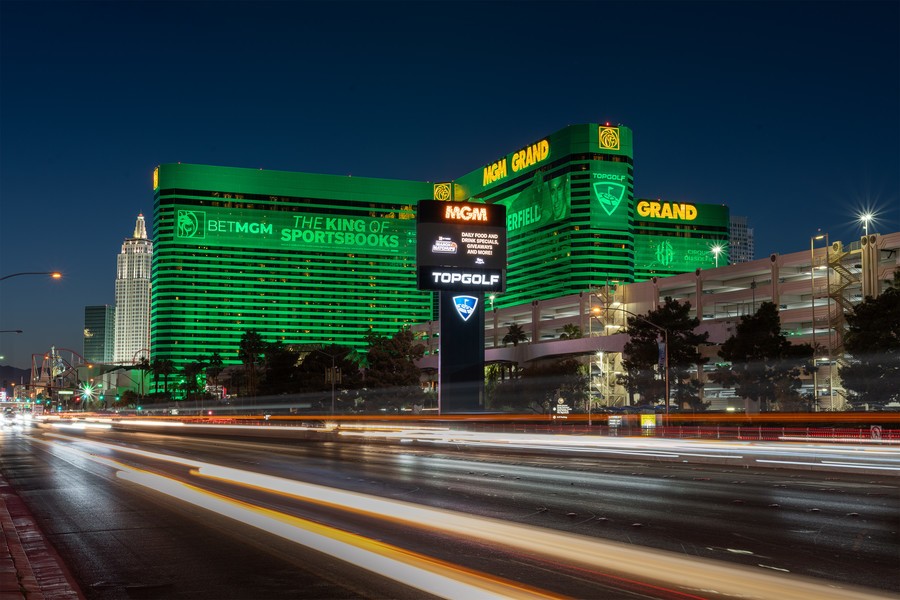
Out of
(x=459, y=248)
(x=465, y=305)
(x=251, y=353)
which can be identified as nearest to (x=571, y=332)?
(x=465, y=305)

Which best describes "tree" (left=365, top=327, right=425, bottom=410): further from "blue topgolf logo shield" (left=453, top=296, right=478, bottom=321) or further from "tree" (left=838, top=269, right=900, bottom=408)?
"tree" (left=838, top=269, right=900, bottom=408)

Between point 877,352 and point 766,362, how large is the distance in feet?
31.5

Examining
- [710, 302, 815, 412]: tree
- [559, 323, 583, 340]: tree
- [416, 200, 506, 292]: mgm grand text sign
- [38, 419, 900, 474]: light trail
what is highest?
[416, 200, 506, 292]: mgm grand text sign

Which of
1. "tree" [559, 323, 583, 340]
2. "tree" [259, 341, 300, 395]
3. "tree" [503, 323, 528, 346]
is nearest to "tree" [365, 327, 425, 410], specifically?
"tree" [503, 323, 528, 346]

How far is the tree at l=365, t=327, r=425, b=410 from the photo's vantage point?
99812 mm

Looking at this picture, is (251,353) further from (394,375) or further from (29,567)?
(29,567)

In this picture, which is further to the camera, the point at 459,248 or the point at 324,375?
the point at 324,375

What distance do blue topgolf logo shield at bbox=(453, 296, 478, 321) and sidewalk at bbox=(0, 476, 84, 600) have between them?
56645 millimetres

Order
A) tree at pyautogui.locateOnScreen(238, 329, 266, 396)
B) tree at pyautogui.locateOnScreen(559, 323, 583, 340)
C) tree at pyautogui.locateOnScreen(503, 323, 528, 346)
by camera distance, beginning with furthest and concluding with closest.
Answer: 1. tree at pyautogui.locateOnScreen(238, 329, 266, 396)
2. tree at pyautogui.locateOnScreen(503, 323, 528, 346)
3. tree at pyautogui.locateOnScreen(559, 323, 583, 340)

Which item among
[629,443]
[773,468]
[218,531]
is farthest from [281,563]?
[629,443]

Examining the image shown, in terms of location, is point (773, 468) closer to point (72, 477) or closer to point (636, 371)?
point (72, 477)

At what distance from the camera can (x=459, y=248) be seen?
2835 inches

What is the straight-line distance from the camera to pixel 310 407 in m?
121

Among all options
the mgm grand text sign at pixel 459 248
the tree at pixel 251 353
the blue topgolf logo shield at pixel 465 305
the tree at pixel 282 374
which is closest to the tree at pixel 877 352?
the mgm grand text sign at pixel 459 248
